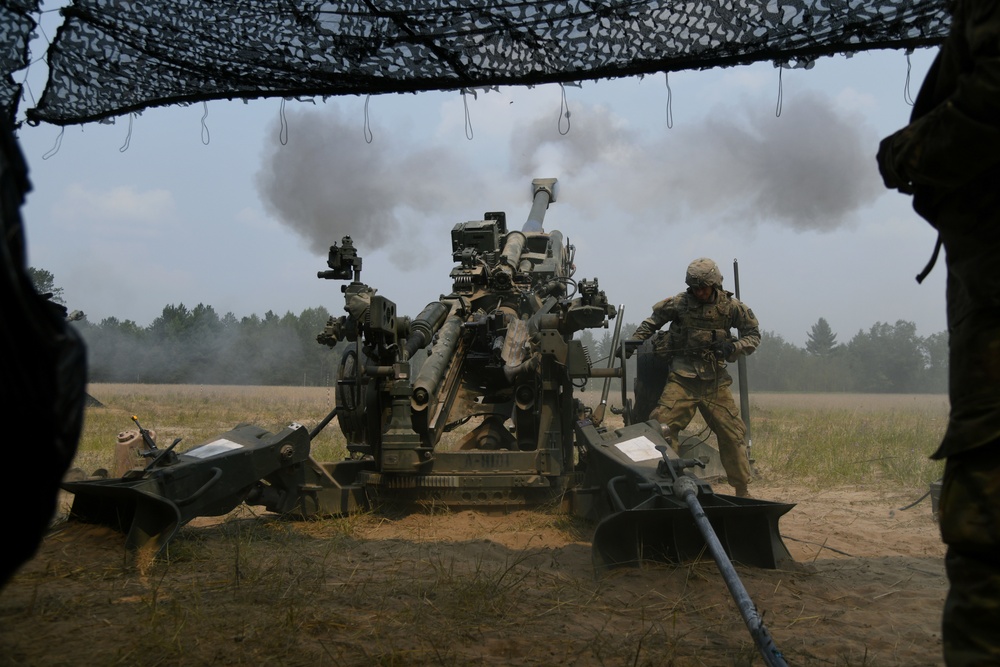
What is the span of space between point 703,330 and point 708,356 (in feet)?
0.81

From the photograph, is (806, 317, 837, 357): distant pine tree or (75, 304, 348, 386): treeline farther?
(806, 317, 837, 357): distant pine tree

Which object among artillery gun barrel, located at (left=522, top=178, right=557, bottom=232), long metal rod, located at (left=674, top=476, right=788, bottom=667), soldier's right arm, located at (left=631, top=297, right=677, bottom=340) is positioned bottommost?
long metal rod, located at (left=674, top=476, right=788, bottom=667)

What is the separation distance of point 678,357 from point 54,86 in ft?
17.8

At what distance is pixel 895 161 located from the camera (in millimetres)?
2199

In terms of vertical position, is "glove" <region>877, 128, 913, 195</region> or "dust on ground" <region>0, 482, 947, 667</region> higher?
"glove" <region>877, 128, 913, 195</region>

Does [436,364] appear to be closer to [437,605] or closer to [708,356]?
[708,356]

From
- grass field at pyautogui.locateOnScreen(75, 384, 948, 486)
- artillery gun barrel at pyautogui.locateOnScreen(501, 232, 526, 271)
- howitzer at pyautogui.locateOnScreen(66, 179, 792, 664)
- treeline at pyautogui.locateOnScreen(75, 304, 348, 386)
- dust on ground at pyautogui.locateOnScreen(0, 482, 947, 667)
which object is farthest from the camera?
treeline at pyautogui.locateOnScreen(75, 304, 348, 386)

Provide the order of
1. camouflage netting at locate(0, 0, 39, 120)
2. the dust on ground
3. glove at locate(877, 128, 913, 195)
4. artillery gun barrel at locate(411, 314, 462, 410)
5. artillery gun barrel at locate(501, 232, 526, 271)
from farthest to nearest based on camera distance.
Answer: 1. artillery gun barrel at locate(501, 232, 526, 271)
2. artillery gun barrel at locate(411, 314, 462, 410)
3. camouflage netting at locate(0, 0, 39, 120)
4. the dust on ground
5. glove at locate(877, 128, 913, 195)

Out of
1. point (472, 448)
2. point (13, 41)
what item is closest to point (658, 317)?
point (472, 448)

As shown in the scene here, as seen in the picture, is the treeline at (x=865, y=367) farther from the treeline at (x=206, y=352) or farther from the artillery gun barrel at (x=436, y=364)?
the artillery gun barrel at (x=436, y=364)

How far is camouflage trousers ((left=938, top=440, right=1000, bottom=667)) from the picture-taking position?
6.06 ft

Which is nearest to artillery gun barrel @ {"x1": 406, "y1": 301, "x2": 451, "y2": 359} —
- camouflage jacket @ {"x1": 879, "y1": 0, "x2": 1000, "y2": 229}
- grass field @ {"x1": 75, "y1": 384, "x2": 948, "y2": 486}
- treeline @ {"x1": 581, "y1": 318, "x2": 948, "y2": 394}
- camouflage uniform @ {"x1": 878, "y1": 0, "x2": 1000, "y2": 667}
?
grass field @ {"x1": 75, "y1": 384, "x2": 948, "y2": 486}

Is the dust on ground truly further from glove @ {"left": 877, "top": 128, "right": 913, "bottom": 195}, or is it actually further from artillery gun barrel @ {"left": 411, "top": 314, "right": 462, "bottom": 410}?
glove @ {"left": 877, "top": 128, "right": 913, "bottom": 195}

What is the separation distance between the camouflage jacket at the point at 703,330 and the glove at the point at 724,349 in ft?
0.10
